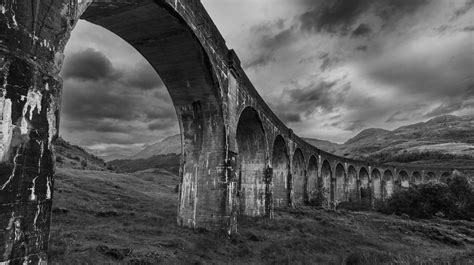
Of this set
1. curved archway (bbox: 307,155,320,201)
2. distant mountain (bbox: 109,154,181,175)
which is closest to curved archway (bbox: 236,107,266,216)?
curved archway (bbox: 307,155,320,201)

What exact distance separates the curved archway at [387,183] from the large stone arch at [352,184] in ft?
35.2

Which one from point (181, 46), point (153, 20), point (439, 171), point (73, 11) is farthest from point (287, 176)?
point (439, 171)

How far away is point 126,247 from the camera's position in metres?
8.23

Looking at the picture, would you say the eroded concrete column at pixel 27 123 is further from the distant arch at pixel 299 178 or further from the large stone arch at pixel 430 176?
the large stone arch at pixel 430 176

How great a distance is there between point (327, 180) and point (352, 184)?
31.9 ft

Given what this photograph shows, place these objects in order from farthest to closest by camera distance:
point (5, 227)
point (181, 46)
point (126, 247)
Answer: point (181, 46) < point (126, 247) < point (5, 227)

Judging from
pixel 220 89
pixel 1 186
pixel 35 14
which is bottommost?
pixel 1 186

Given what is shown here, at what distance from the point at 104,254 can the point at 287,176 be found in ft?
57.3

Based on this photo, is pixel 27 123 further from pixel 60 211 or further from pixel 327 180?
pixel 327 180

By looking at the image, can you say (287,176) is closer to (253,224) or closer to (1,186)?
(253,224)

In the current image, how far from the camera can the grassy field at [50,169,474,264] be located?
25.8 ft

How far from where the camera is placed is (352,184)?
4525 cm

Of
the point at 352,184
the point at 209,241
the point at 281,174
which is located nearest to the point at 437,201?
the point at 281,174

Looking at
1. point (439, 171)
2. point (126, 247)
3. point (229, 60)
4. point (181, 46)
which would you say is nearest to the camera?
point (126, 247)
